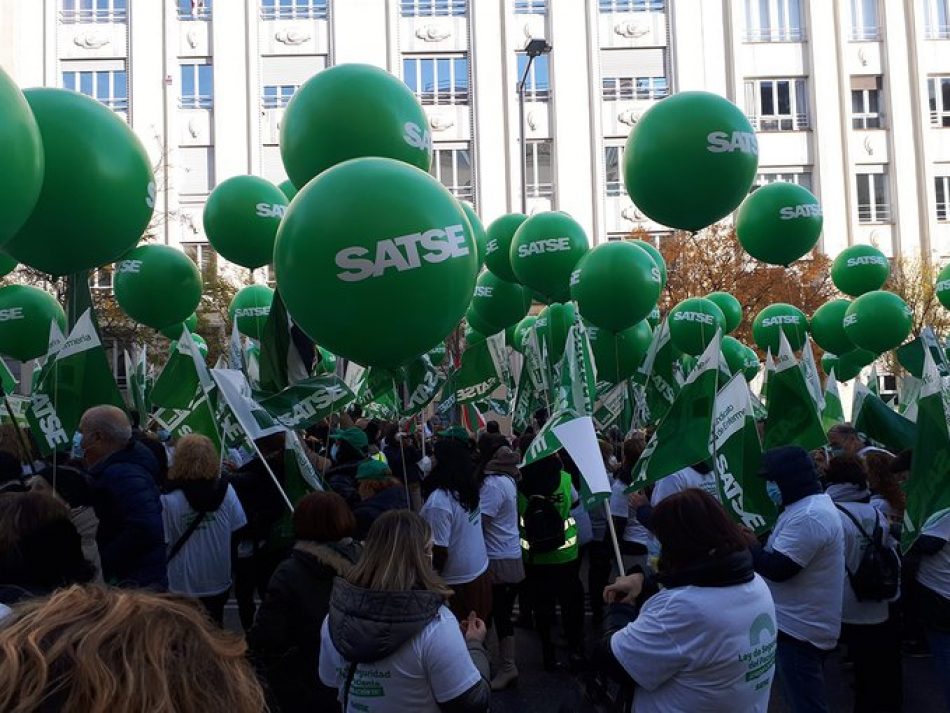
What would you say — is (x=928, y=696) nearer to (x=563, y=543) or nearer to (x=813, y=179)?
(x=563, y=543)

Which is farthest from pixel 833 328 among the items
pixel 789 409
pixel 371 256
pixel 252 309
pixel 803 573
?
pixel 371 256

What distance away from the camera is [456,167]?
32.3 meters

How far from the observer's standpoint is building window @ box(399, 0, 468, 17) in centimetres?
3262

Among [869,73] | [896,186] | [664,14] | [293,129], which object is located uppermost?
[293,129]

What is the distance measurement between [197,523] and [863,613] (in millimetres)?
3950

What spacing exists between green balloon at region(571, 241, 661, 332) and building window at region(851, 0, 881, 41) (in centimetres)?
2894

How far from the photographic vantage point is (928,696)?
584 cm

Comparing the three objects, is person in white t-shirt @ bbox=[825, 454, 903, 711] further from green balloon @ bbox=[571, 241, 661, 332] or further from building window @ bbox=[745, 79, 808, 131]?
building window @ bbox=[745, 79, 808, 131]

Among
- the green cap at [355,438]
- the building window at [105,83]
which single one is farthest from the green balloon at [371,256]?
the building window at [105,83]

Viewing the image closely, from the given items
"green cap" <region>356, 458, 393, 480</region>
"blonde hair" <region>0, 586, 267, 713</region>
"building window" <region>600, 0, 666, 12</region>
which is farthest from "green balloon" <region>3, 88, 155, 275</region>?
"building window" <region>600, 0, 666, 12</region>

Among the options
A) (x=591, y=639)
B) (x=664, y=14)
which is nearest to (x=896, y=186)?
(x=664, y=14)

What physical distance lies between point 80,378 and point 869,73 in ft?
109

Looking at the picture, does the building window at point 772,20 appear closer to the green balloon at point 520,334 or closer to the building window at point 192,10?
the building window at point 192,10

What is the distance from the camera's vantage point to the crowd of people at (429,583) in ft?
3.57
